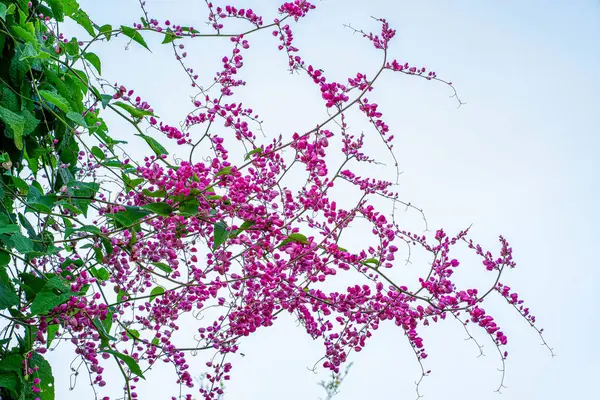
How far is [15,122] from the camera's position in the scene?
142 cm

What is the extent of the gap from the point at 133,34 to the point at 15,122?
16.6 inches

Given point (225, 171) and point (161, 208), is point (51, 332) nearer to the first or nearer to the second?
point (161, 208)

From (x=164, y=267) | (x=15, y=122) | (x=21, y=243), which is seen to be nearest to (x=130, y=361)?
(x=164, y=267)

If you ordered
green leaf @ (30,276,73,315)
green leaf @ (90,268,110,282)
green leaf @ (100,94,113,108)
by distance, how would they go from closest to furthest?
green leaf @ (30,276,73,315)
green leaf @ (100,94,113,108)
green leaf @ (90,268,110,282)

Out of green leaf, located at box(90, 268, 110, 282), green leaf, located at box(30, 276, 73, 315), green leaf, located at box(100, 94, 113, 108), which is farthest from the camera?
green leaf, located at box(90, 268, 110, 282)

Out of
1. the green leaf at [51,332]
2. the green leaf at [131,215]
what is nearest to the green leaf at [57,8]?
the green leaf at [131,215]

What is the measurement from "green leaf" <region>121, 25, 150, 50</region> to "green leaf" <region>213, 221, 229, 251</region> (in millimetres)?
556

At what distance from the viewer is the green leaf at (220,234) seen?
1.40m

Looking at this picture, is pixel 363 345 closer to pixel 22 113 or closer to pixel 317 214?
pixel 317 214

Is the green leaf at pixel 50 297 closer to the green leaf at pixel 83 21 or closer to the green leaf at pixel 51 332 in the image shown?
the green leaf at pixel 51 332

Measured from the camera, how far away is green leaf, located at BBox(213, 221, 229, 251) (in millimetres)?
1398

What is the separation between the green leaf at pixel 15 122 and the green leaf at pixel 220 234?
1.46ft

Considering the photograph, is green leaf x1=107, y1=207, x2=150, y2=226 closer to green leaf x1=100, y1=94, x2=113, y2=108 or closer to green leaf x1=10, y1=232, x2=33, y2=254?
green leaf x1=10, y1=232, x2=33, y2=254

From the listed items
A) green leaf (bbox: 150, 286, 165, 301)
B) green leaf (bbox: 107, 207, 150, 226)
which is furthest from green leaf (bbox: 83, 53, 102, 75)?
green leaf (bbox: 150, 286, 165, 301)
